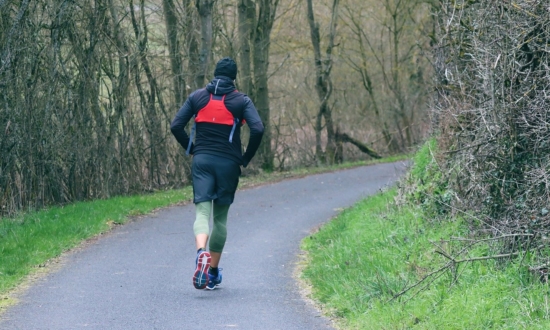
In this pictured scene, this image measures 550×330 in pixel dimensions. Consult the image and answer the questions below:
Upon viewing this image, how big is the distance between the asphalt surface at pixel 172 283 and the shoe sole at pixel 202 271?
15 centimetres

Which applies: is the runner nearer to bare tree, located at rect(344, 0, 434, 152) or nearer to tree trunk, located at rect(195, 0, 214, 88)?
tree trunk, located at rect(195, 0, 214, 88)

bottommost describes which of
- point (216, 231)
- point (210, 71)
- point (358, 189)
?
point (358, 189)

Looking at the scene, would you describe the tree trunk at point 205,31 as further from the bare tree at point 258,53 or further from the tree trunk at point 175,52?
the bare tree at point 258,53

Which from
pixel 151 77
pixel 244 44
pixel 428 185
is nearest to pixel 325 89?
pixel 244 44

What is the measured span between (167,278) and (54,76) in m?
7.78

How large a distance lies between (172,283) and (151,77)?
37.7 feet

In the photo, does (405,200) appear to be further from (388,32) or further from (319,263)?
(388,32)

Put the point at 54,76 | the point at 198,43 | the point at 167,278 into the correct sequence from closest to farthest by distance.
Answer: the point at 167,278, the point at 54,76, the point at 198,43

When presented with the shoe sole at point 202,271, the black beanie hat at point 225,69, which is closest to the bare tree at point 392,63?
the black beanie hat at point 225,69

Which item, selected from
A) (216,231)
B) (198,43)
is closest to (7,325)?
(216,231)

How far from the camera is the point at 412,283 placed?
7.52 metres

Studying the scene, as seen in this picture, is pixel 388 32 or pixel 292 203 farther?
pixel 388 32

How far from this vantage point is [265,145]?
82.6ft

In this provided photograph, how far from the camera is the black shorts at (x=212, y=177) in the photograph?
8.02 meters
